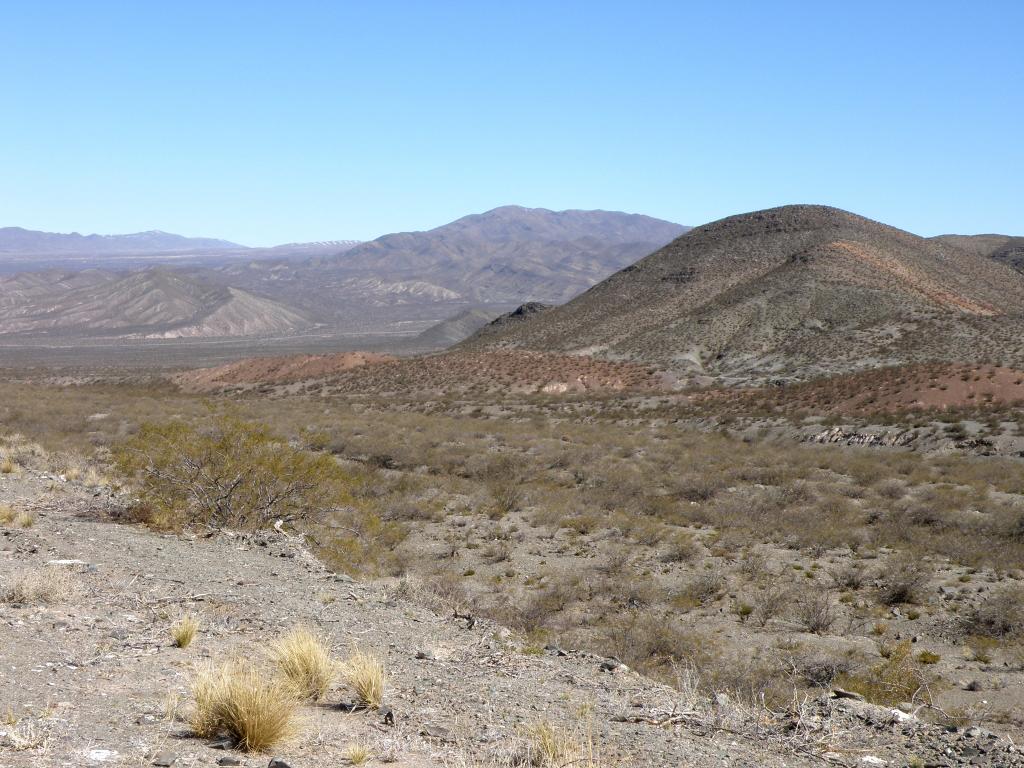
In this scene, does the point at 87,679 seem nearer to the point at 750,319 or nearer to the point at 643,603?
the point at 643,603

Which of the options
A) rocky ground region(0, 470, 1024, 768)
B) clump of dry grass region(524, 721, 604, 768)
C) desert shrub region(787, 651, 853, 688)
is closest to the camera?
clump of dry grass region(524, 721, 604, 768)

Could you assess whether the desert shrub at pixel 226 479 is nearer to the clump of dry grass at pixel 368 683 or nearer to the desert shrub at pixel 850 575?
the clump of dry grass at pixel 368 683

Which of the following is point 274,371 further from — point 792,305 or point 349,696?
point 349,696

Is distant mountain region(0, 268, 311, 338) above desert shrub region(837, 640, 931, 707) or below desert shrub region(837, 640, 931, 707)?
above

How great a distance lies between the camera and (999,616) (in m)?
11.1

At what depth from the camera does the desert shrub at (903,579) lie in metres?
12.5

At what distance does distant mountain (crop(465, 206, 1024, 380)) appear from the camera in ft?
177

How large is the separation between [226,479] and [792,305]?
193 ft

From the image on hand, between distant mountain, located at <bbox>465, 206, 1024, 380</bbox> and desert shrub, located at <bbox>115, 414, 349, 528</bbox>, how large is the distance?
42.7 metres

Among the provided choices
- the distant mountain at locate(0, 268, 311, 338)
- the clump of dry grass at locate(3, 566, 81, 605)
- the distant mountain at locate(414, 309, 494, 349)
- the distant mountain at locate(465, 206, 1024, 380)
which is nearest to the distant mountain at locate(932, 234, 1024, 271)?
the distant mountain at locate(465, 206, 1024, 380)

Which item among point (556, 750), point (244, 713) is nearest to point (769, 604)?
point (556, 750)

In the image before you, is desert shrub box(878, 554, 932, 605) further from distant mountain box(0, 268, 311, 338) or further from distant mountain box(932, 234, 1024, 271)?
distant mountain box(0, 268, 311, 338)

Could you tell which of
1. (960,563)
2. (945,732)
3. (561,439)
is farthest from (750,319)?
(945,732)

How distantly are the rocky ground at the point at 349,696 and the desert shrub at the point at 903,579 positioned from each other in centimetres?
580
